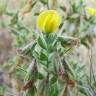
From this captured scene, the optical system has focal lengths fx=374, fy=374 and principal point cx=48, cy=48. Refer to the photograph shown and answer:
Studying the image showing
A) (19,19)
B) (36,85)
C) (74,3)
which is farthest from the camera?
(19,19)

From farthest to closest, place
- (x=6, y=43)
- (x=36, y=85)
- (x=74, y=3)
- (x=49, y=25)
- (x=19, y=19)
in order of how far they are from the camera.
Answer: (x=6, y=43)
(x=19, y=19)
(x=74, y=3)
(x=36, y=85)
(x=49, y=25)

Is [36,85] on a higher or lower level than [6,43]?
higher

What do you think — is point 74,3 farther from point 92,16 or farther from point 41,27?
point 41,27

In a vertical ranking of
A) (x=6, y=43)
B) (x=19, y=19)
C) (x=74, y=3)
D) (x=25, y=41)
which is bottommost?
(x=6, y=43)

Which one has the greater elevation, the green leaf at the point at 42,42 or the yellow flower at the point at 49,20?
the yellow flower at the point at 49,20

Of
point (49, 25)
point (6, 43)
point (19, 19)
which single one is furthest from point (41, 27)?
point (6, 43)

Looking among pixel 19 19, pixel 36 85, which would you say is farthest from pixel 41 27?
pixel 19 19

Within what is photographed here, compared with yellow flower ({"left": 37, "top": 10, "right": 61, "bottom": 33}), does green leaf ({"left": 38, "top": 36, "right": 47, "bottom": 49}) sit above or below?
below

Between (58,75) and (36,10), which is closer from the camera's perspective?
(58,75)
